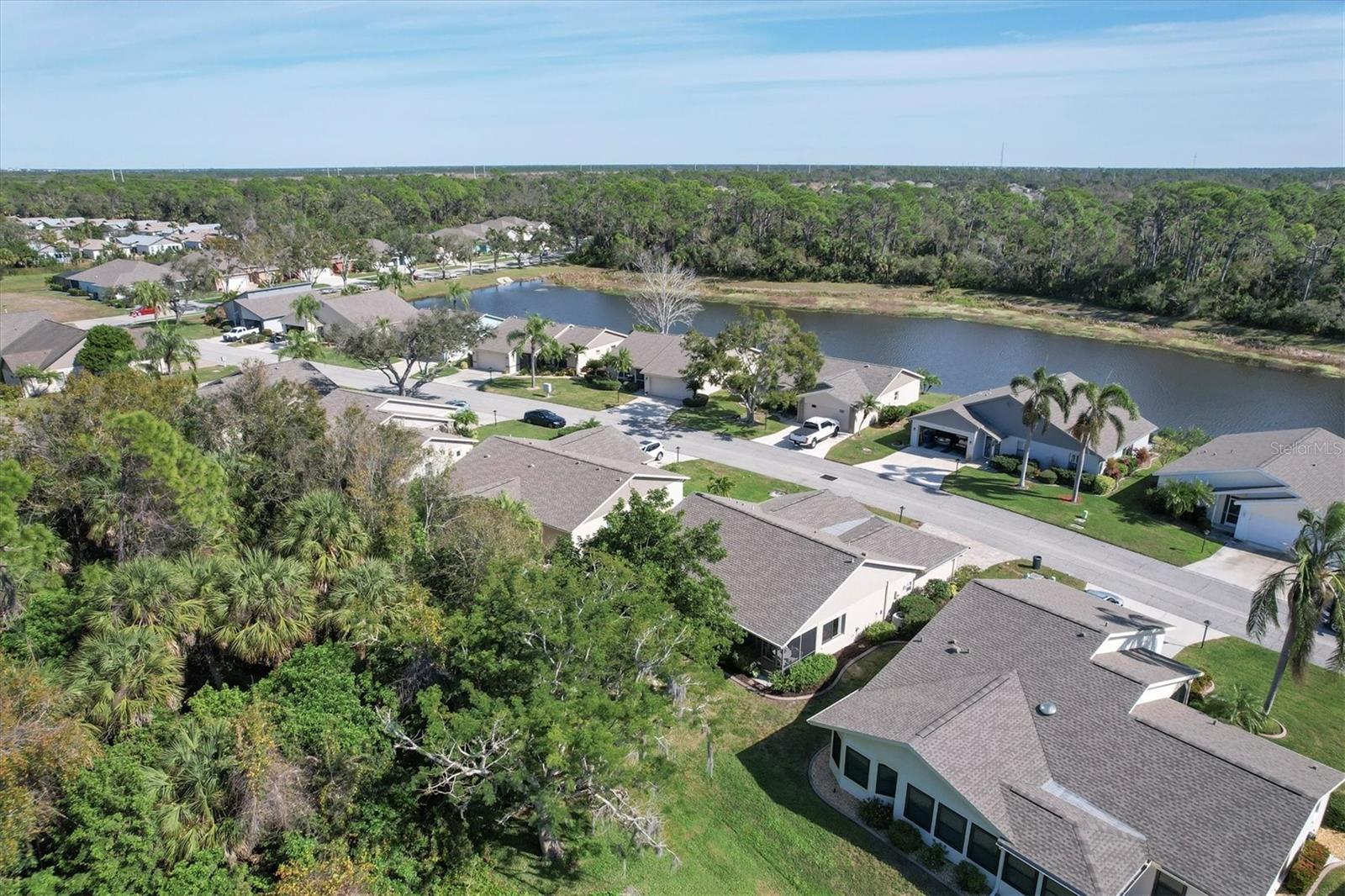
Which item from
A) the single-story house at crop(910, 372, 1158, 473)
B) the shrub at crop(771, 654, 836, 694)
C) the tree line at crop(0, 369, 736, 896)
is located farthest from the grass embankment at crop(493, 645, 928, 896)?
the single-story house at crop(910, 372, 1158, 473)

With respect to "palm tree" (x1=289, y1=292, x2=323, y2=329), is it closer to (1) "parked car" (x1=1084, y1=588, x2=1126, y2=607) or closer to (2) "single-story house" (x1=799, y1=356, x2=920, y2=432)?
(2) "single-story house" (x1=799, y1=356, x2=920, y2=432)

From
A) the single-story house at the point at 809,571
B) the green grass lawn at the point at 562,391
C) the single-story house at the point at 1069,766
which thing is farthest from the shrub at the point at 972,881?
the green grass lawn at the point at 562,391

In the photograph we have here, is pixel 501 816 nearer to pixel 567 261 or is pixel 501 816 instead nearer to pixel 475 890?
pixel 475 890

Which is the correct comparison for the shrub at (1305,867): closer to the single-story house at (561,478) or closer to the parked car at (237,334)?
the single-story house at (561,478)

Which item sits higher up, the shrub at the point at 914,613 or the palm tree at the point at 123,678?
the palm tree at the point at 123,678

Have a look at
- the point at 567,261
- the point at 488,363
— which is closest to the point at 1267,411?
the point at 488,363

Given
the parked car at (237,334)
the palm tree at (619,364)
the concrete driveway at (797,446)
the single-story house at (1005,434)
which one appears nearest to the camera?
the single-story house at (1005,434)
